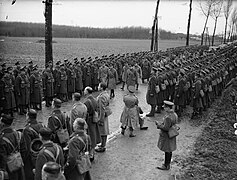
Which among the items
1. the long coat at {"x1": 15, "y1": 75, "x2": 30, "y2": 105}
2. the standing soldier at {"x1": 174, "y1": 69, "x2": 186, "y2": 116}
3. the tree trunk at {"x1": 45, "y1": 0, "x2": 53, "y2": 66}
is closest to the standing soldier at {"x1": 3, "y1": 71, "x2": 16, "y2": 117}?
the long coat at {"x1": 15, "y1": 75, "x2": 30, "y2": 105}

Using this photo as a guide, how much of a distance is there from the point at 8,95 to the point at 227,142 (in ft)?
25.1

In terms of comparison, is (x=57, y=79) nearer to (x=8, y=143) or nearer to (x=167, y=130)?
(x=167, y=130)

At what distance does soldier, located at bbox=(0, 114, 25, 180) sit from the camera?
5.14 metres

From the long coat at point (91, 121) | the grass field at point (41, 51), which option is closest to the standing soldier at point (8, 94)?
the grass field at point (41, 51)

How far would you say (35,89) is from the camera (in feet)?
38.3

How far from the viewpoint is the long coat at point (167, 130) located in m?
7.09

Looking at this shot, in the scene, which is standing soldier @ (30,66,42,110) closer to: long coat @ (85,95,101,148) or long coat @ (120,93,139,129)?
long coat @ (120,93,139,129)

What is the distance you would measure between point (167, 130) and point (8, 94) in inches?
249

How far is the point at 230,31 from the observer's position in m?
76.9

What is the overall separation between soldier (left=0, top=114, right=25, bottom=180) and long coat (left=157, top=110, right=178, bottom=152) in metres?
3.37

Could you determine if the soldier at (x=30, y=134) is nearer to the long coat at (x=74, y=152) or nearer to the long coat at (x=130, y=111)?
the long coat at (x=74, y=152)

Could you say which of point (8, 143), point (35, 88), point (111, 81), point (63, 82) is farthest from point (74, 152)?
point (111, 81)

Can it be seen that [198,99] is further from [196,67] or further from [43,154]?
[43,154]

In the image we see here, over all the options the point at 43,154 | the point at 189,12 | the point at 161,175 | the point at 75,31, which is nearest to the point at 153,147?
the point at 161,175
